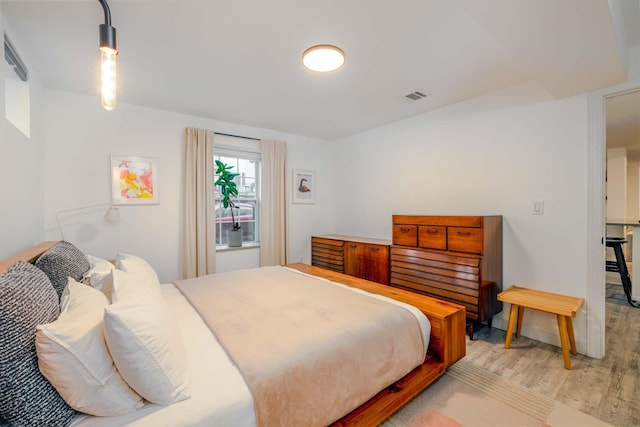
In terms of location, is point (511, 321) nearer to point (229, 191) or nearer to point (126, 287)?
point (126, 287)

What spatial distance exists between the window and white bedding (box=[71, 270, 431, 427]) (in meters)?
2.64

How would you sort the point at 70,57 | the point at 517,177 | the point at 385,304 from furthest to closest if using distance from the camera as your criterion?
the point at 517,177, the point at 70,57, the point at 385,304

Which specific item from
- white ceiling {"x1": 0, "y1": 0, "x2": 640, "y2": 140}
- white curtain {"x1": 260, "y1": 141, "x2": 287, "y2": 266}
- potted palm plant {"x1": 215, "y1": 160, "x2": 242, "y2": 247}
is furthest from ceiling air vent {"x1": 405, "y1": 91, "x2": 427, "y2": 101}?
potted palm plant {"x1": 215, "y1": 160, "x2": 242, "y2": 247}

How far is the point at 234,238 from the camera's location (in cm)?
376

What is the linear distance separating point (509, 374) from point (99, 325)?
99.5 inches

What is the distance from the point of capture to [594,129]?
2.24 meters

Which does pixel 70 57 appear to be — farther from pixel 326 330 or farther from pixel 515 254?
pixel 515 254

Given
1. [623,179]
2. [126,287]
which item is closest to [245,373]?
[126,287]

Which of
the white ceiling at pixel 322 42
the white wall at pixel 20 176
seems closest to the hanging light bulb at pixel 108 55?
the white ceiling at pixel 322 42

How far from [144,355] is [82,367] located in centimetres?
17

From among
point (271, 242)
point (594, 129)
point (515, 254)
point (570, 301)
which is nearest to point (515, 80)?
point (594, 129)

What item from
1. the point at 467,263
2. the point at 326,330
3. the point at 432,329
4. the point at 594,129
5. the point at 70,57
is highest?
the point at 70,57

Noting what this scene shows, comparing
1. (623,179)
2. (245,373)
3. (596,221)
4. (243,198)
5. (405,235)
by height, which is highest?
(623,179)

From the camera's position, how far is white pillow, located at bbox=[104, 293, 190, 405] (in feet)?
3.06
